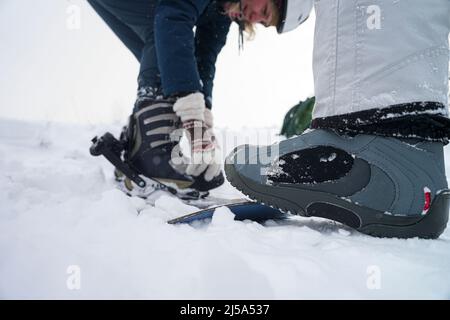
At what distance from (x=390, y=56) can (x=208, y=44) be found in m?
1.03

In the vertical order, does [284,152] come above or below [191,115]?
below

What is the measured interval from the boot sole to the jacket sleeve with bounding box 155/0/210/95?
52cm

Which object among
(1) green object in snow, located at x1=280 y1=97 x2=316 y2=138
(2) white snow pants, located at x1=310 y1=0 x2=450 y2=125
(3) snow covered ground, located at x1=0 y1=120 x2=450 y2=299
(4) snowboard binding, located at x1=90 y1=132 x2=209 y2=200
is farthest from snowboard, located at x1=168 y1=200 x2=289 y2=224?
(1) green object in snow, located at x1=280 y1=97 x2=316 y2=138

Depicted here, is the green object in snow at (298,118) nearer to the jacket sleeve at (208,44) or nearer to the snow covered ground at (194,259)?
the jacket sleeve at (208,44)

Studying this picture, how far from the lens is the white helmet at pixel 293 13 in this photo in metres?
0.94

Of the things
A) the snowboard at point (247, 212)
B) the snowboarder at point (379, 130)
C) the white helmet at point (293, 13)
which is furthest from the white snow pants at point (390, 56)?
the snowboard at point (247, 212)

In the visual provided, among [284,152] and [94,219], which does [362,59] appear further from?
[94,219]

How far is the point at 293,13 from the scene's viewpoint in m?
0.99

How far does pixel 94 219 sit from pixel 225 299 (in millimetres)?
409

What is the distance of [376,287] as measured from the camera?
1.45 feet

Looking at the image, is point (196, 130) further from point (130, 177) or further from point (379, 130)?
point (379, 130)

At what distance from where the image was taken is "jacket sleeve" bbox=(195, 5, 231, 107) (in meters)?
1.54

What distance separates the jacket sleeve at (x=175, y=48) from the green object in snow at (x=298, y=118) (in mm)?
2965
